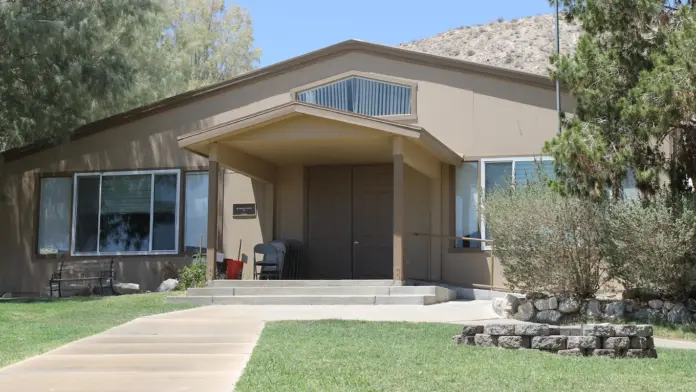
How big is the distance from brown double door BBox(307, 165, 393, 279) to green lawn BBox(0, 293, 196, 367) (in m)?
3.88

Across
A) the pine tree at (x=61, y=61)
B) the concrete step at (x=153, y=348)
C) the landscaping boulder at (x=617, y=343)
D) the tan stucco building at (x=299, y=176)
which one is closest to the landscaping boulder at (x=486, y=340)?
the landscaping boulder at (x=617, y=343)

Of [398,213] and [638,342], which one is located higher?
[398,213]

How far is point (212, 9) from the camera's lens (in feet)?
144

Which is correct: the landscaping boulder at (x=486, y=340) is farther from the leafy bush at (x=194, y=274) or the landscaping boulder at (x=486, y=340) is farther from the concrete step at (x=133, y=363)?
the leafy bush at (x=194, y=274)

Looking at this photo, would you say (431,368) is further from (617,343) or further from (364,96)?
(364,96)

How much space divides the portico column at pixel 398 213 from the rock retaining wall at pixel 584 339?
5742 millimetres

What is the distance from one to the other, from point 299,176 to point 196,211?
7.87ft

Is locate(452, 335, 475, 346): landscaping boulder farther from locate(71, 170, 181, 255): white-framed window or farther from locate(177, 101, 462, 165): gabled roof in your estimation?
locate(71, 170, 181, 255): white-framed window

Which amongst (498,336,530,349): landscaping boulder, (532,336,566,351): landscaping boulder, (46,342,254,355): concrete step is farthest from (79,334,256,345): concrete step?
(532,336,566,351): landscaping boulder

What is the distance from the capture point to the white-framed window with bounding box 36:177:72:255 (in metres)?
19.4

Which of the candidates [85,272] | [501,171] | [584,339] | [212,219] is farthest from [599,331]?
[85,272]

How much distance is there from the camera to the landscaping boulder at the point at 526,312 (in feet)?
42.6

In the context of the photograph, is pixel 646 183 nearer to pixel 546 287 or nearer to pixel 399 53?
pixel 546 287

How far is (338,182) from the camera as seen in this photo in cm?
1861
